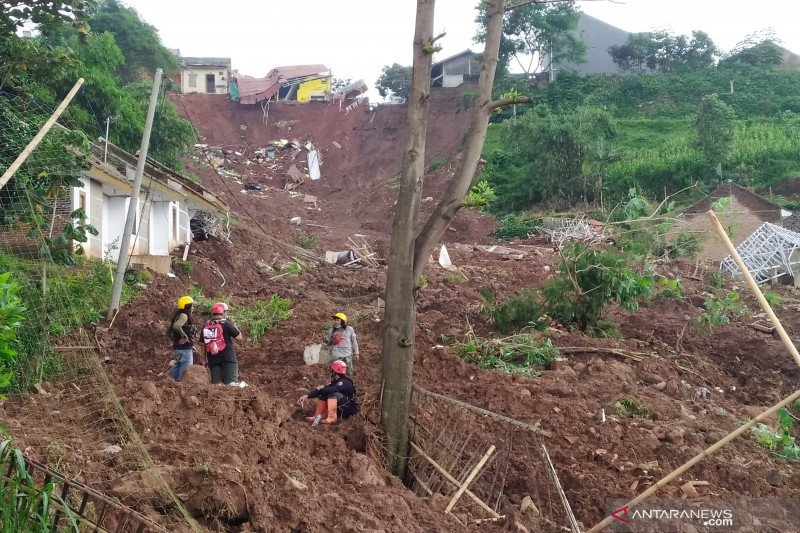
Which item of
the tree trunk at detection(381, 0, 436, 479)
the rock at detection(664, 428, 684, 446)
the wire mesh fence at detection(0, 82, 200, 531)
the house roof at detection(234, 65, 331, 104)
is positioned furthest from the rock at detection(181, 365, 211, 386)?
the house roof at detection(234, 65, 331, 104)

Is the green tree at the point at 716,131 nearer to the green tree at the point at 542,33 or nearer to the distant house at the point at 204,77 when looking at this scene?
the green tree at the point at 542,33

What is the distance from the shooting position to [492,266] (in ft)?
74.6

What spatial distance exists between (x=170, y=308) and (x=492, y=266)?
390 inches

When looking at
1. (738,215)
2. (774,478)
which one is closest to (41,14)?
(774,478)

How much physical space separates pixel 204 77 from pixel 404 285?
5072cm

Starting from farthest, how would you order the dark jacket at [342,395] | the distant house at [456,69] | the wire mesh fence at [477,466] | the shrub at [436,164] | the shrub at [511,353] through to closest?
the distant house at [456,69]
the shrub at [436,164]
the shrub at [511,353]
the dark jacket at [342,395]
the wire mesh fence at [477,466]

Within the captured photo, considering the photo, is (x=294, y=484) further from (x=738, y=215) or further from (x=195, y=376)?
(x=738, y=215)

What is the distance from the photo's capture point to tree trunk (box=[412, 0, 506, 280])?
7242 millimetres

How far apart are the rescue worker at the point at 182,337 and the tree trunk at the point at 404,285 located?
3.44 m

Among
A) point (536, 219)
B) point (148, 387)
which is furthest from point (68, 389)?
point (536, 219)

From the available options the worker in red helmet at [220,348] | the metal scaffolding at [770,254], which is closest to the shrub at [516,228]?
the metal scaffolding at [770,254]

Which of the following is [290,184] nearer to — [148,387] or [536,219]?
[536,219]

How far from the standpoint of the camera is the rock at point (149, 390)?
7.37 metres

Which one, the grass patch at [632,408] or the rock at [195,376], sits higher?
the rock at [195,376]
